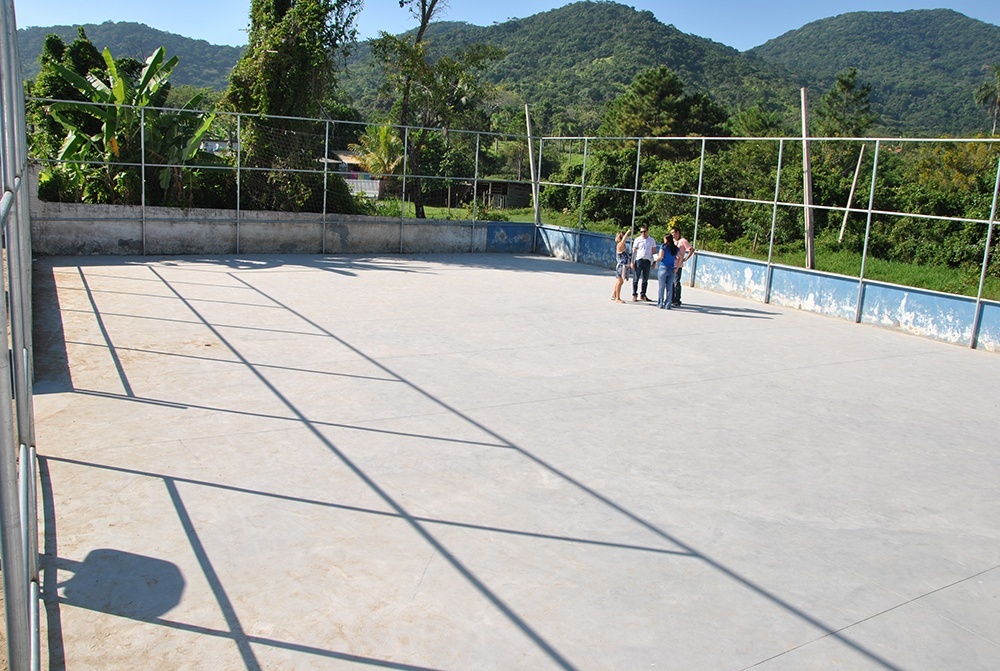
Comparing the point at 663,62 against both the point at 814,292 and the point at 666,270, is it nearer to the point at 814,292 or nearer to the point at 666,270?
the point at 814,292

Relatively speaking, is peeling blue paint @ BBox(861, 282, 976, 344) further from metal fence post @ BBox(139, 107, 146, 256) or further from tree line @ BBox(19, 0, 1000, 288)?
metal fence post @ BBox(139, 107, 146, 256)

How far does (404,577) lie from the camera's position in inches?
190

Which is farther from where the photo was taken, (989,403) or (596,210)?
(596,210)

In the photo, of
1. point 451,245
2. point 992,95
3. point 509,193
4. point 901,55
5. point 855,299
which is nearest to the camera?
point 855,299

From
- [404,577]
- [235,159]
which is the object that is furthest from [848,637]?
[235,159]

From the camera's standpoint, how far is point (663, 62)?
10656 centimetres

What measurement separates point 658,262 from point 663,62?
98.9m

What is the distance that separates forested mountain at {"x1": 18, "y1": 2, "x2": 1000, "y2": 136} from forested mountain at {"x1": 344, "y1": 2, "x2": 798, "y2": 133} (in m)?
0.19

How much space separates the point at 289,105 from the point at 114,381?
13815mm

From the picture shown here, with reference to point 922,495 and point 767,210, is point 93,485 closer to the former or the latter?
Answer: point 922,495

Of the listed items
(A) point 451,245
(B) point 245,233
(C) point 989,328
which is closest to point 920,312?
(C) point 989,328

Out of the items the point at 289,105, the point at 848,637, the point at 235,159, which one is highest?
the point at 289,105

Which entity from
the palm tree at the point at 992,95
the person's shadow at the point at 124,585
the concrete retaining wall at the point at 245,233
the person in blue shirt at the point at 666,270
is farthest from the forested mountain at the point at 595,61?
the person's shadow at the point at 124,585

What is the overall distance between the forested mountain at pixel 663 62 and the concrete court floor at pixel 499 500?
68959mm
